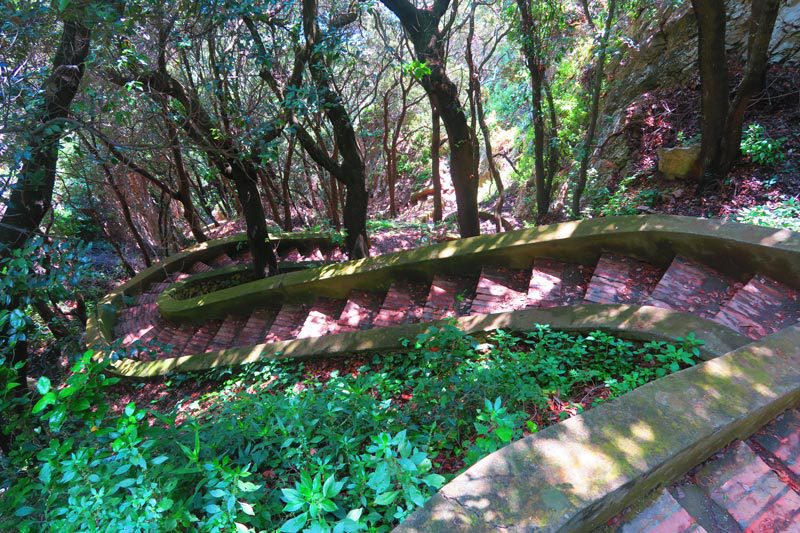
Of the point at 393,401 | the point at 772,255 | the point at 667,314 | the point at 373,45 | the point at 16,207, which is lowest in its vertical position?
the point at 393,401

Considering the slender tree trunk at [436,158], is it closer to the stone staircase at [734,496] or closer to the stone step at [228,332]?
the stone step at [228,332]

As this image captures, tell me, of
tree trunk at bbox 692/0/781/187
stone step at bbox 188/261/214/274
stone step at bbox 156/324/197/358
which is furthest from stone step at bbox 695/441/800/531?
stone step at bbox 188/261/214/274

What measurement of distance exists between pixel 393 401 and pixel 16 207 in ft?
11.1

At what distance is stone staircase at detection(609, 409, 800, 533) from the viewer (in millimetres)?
1572

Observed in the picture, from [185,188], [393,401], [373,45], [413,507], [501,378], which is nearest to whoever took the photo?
[413,507]

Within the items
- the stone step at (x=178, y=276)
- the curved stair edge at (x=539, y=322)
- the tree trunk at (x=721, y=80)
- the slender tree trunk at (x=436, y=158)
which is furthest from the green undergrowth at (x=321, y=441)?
the slender tree trunk at (x=436, y=158)

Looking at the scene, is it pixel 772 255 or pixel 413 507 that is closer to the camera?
pixel 413 507

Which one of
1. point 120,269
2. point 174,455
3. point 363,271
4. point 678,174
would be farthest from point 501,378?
point 120,269

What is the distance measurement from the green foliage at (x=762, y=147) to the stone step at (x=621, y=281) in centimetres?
270

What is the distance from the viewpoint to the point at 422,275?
16.0 feet

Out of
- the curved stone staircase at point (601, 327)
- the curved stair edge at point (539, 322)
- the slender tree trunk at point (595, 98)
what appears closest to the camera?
the curved stone staircase at point (601, 327)

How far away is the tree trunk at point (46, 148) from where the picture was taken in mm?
3316

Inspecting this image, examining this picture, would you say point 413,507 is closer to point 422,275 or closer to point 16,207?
point 422,275

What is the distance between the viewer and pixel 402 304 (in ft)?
15.6
